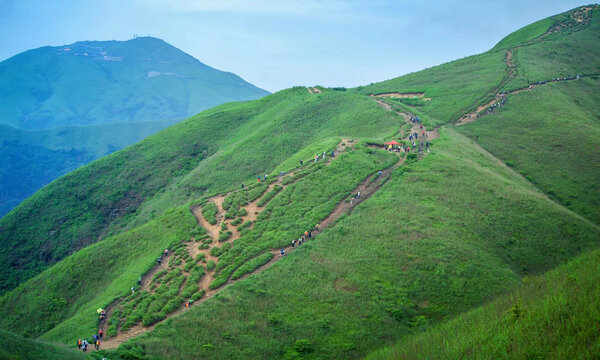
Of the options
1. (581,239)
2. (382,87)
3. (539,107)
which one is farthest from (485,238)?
(382,87)

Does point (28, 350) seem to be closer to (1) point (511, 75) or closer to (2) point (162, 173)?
(2) point (162, 173)

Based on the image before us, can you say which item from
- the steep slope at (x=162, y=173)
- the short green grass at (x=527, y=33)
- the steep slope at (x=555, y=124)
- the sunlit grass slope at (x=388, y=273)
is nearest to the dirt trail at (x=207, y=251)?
the sunlit grass slope at (x=388, y=273)

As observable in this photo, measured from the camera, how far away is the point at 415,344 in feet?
84.2

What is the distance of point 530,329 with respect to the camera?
21.2 m

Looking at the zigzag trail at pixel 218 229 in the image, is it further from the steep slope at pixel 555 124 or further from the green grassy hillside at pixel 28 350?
the steep slope at pixel 555 124

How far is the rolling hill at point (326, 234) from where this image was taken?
29.7 meters

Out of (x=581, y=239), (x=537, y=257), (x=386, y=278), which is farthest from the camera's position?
(x=581, y=239)

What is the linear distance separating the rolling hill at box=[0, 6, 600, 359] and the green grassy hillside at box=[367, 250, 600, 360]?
210 millimetres

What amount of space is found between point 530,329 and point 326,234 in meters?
21.4

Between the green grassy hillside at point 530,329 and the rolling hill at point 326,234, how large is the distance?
21 centimetres

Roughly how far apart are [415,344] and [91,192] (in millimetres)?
71904

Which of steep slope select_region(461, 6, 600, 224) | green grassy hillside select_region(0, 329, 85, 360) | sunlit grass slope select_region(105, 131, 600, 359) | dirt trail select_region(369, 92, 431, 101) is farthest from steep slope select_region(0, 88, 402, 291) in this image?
green grassy hillside select_region(0, 329, 85, 360)

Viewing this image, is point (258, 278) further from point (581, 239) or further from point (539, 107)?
point (539, 107)

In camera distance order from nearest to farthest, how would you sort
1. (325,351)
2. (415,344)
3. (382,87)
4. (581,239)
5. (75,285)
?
1. (415,344)
2. (325,351)
3. (581,239)
4. (75,285)
5. (382,87)
